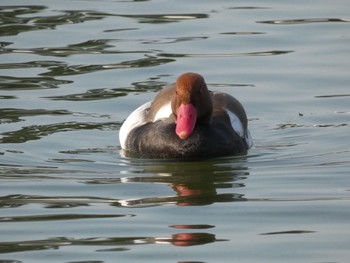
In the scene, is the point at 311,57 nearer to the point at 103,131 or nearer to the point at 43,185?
the point at 103,131

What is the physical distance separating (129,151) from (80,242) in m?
4.11

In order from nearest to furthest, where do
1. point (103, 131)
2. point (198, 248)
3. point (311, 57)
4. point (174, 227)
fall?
1. point (198, 248)
2. point (174, 227)
3. point (103, 131)
4. point (311, 57)

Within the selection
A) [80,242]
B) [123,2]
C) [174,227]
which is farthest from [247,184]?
[123,2]

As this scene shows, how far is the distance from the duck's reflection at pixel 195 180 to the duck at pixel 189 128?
0.19 meters

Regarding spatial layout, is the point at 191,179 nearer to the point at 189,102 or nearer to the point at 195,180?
the point at 195,180

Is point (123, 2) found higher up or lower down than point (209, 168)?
higher up

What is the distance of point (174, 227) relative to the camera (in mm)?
9086

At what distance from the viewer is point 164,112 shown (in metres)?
13.0

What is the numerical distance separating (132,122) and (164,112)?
0.35 m

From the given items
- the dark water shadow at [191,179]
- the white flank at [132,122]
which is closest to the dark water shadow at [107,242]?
the dark water shadow at [191,179]

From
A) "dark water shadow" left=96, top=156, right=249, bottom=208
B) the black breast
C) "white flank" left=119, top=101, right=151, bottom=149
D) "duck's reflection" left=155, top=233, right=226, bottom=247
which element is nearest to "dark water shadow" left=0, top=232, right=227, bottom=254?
"duck's reflection" left=155, top=233, right=226, bottom=247

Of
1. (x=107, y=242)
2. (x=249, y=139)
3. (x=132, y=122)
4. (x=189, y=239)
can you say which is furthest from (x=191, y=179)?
(x=107, y=242)

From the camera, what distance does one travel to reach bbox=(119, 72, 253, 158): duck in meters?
12.2

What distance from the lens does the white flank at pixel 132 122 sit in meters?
12.9
